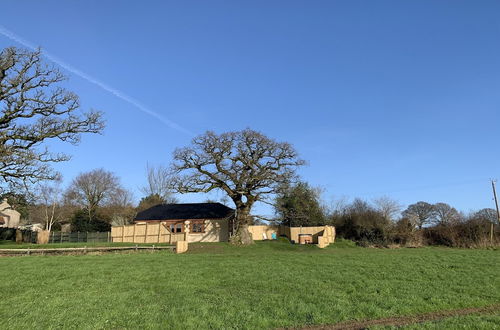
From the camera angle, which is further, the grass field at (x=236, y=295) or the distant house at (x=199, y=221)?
the distant house at (x=199, y=221)

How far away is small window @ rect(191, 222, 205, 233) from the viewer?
37375 mm

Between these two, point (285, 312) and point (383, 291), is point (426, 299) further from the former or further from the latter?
point (285, 312)

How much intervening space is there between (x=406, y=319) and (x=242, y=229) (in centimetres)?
2417

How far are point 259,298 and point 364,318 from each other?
261cm

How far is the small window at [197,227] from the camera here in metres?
37.4

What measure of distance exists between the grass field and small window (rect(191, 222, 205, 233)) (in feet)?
76.6

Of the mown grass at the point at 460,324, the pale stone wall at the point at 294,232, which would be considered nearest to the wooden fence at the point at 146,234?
the pale stone wall at the point at 294,232

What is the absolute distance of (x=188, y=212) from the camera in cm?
3925

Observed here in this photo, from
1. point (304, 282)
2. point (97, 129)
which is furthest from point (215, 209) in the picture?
point (304, 282)

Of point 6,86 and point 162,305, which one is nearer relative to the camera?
point 162,305

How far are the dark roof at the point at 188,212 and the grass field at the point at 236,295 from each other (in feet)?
78.1

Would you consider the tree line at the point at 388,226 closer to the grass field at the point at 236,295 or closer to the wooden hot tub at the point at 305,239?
the wooden hot tub at the point at 305,239

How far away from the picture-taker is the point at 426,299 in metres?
8.27

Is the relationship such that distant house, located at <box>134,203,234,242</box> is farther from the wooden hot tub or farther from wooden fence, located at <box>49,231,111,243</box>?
the wooden hot tub
